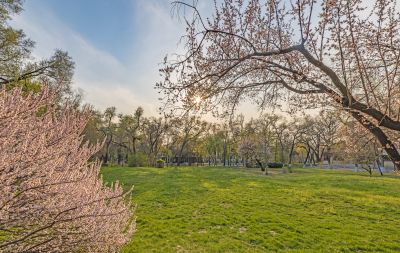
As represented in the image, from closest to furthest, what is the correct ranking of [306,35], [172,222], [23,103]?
[23,103] < [306,35] < [172,222]

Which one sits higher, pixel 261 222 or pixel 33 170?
pixel 33 170

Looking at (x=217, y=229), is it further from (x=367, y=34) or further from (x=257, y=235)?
(x=367, y=34)

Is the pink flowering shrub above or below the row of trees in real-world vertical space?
below

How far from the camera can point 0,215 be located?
9.03 ft

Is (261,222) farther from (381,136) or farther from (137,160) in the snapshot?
(137,160)

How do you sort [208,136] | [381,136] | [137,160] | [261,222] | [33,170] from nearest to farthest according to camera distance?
1. [33,170]
2. [381,136]
3. [261,222]
4. [137,160]
5. [208,136]

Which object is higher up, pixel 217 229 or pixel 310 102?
pixel 310 102

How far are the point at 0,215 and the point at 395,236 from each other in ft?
40.6

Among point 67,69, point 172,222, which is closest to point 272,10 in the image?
point 172,222

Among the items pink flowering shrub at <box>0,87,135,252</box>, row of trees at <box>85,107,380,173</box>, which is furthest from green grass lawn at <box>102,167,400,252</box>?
row of trees at <box>85,107,380,173</box>

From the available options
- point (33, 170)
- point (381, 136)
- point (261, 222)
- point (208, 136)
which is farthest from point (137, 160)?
point (33, 170)

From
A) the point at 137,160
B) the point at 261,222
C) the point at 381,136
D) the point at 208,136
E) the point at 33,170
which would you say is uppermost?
the point at 208,136

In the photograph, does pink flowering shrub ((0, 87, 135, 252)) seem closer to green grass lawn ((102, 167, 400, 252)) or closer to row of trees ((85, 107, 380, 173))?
green grass lawn ((102, 167, 400, 252))

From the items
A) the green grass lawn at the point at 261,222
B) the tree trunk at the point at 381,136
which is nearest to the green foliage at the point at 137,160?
the green grass lawn at the point at 261,222
